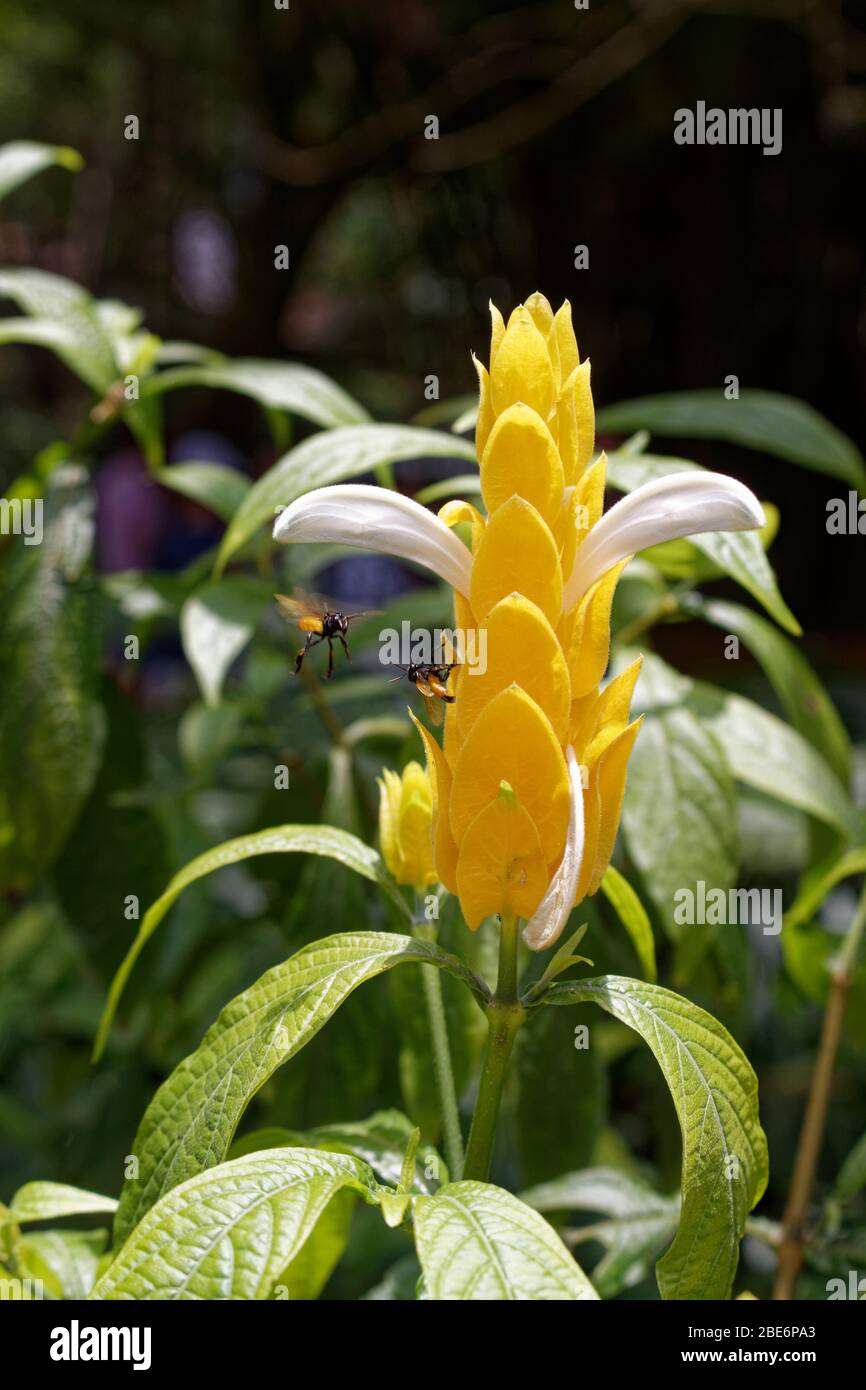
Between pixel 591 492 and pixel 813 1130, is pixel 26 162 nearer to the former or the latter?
pixel 591 492

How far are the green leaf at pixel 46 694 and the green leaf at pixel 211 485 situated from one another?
0.06m

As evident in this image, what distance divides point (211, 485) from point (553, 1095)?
1.30ft

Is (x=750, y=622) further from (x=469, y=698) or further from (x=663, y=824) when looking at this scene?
(x=469, y=698)

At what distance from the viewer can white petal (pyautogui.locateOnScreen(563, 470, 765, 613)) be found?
1.25 feet

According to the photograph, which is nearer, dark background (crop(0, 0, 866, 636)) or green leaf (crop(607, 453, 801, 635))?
green leaf (crop(607, 453, 801, 635))

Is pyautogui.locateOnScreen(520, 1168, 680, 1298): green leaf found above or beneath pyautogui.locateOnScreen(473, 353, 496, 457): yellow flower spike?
beneath

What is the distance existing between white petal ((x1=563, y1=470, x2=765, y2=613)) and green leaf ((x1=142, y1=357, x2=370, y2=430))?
307 mm

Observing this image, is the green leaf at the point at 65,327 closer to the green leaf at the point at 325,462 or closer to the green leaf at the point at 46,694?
the green leaf at the point at 46,694

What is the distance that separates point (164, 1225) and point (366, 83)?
9.77 ft

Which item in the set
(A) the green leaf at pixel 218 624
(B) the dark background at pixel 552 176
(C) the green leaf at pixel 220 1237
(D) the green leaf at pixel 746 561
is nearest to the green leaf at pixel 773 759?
(D) the green leaf at pixel 746 561

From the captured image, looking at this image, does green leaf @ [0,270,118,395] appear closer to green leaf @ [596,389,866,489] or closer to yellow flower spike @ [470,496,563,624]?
green leaf @ [596,389,866,489]

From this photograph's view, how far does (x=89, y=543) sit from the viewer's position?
0.73 meters

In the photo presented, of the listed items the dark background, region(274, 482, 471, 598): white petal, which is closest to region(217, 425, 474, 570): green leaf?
region(274, 482, 471, 598): white petal
